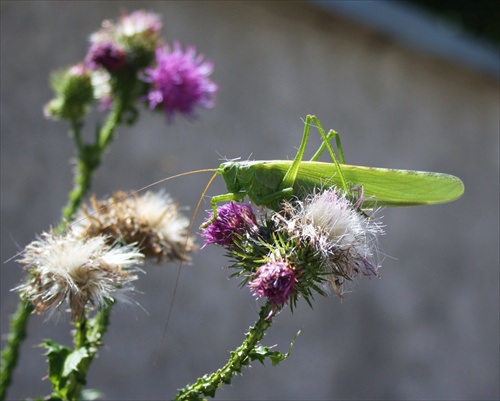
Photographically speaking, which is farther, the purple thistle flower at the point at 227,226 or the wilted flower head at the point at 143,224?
the wilted flower head at the point at 143,224

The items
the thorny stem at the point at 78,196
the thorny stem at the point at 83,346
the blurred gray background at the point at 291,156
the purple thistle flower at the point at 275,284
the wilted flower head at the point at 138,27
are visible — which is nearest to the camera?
the purple thistle flower at the point at 275,284

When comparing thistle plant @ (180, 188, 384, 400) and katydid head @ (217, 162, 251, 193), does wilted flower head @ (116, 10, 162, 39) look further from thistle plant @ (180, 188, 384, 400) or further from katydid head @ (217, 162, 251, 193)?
thistle plant @ (180, 188, 384, 400)

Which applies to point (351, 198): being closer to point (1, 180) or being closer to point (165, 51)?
point (165, 51)

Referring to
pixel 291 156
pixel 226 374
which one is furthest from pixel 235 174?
pixel 291 156

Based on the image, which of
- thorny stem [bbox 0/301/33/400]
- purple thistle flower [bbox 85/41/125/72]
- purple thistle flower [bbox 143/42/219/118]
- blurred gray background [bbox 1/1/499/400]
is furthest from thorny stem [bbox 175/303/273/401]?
blurred gray background [bbox 1/1/499/400]

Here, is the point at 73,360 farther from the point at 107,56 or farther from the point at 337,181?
the point at 107,56

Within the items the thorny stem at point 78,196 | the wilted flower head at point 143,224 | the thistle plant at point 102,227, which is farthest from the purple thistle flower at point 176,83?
the wilted flower head at point 143,224

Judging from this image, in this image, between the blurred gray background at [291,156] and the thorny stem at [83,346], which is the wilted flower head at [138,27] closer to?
the thorny stem at [83,346]
